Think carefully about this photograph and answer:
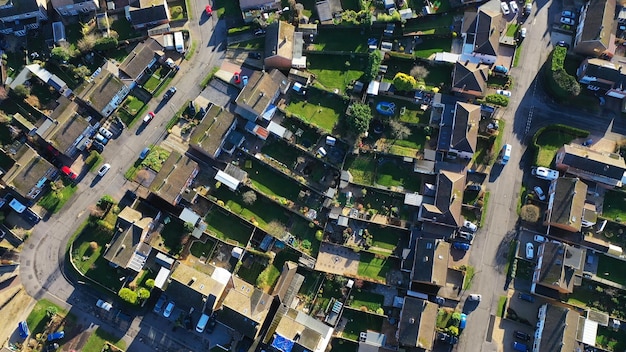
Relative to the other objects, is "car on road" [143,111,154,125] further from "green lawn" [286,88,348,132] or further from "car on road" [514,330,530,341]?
"car on road" [514,330,530,341]

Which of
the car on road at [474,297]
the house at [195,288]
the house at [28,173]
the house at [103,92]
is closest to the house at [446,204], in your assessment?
the car on road at [474,297]

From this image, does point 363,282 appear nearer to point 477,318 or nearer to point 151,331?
point 477,318

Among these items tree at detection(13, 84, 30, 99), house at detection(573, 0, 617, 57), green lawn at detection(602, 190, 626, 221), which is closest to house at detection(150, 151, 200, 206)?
tree at detection(13, 84, 30, 99)

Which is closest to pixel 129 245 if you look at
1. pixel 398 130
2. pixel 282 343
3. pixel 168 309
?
pixel 168 309

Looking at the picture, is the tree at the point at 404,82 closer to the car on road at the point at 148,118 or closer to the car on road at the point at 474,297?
the car on road at the point at 474,297

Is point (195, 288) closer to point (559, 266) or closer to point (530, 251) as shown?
point (530, 251)

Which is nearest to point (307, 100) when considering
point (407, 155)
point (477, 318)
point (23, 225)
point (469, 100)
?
point (407, 155)

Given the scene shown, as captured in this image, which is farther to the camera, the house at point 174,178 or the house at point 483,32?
the house at point 483,32
